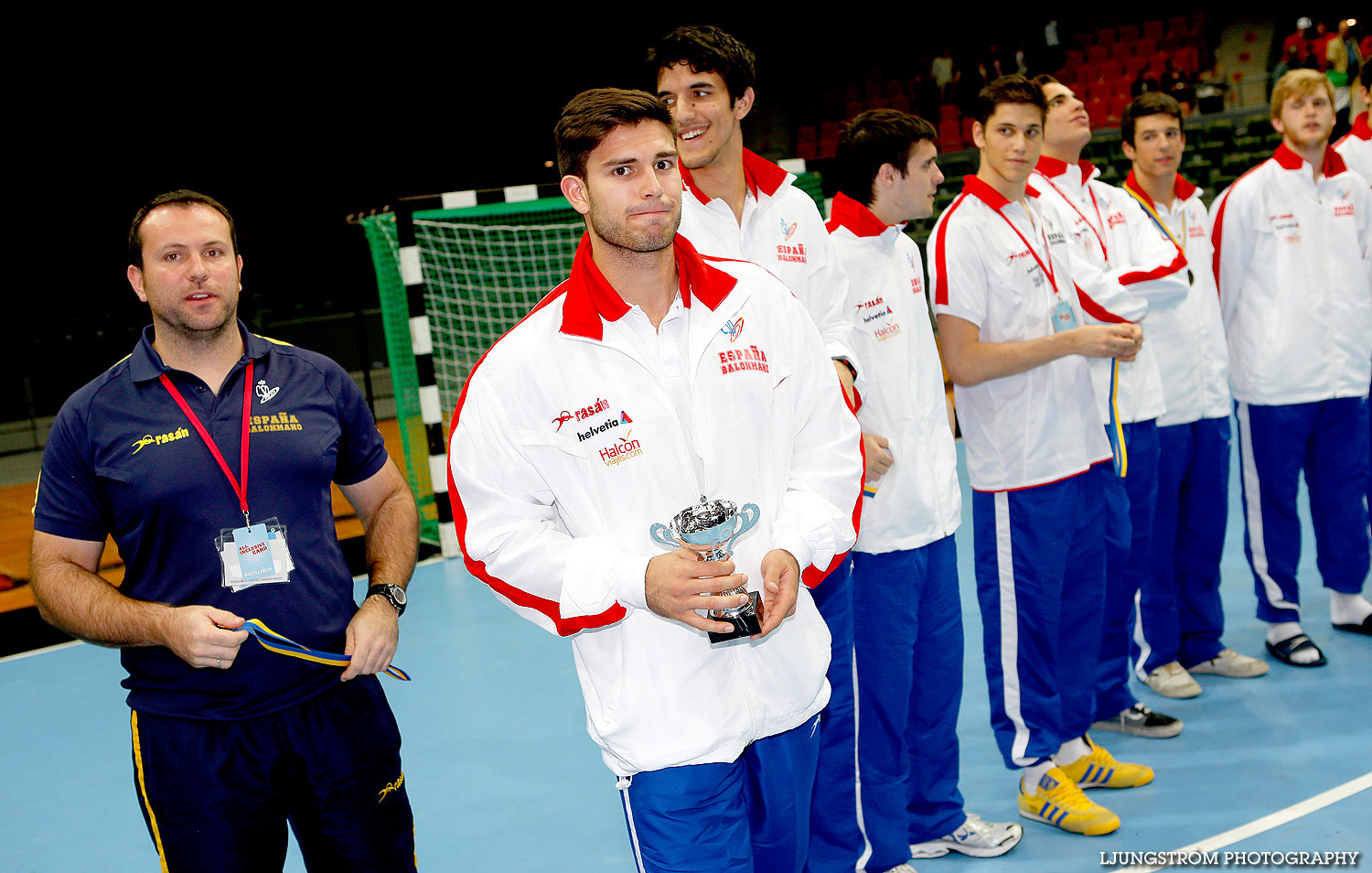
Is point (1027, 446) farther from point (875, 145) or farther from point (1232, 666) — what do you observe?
point (1232, 666)

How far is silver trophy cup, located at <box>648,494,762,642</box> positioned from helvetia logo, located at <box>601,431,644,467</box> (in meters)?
0.15

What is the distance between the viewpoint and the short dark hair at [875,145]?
3.10 m

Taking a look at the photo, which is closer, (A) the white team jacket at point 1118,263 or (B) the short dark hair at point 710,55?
(B) the short dark hair at point 710,55

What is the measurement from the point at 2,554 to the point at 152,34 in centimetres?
765

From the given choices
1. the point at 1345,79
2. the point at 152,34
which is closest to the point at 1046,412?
the point at 1345,79

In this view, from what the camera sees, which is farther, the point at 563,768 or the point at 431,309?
the point at 431,309

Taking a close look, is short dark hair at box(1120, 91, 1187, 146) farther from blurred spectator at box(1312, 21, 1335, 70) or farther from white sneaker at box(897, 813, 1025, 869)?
blurred spectator at box(1312, 21, 1335, 70)

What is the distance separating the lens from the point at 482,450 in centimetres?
200

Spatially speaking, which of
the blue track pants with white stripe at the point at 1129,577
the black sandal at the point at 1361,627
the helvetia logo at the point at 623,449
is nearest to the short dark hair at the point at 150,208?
the helvetia logo at the point at 623,449

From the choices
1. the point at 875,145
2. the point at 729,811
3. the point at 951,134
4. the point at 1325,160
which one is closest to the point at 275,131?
the point at 951,134

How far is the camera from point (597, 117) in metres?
2.01

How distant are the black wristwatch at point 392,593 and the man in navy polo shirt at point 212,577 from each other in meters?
0.04

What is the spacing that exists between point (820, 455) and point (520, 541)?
0.61 m

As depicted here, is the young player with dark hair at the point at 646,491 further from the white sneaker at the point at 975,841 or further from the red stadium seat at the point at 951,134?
the red stadium seat at the point at 951,134
